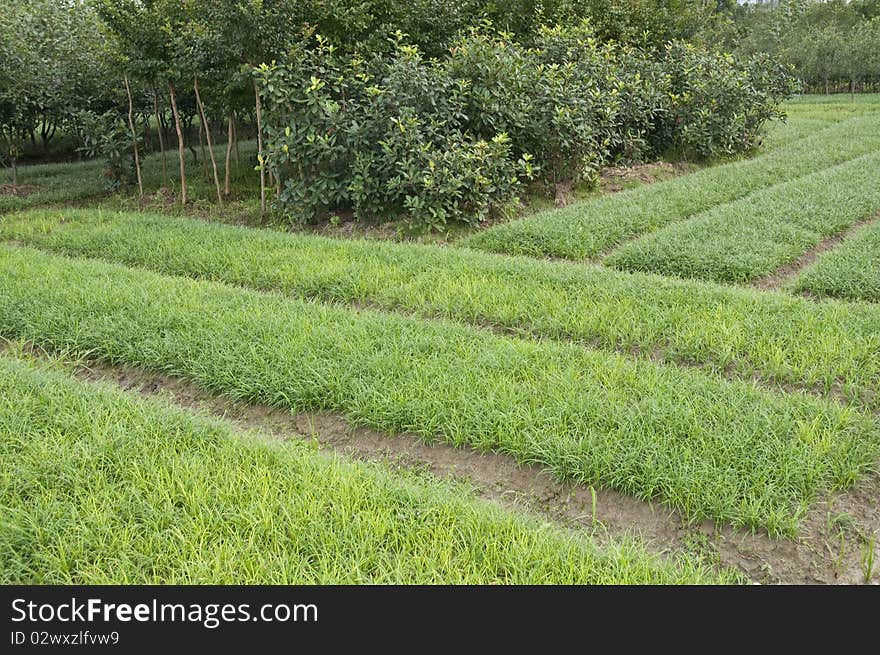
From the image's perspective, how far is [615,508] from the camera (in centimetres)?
274

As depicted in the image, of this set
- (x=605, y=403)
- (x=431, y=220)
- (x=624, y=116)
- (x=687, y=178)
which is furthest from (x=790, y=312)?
(x=624, y=116)

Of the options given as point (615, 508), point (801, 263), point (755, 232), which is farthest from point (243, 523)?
point (755, 232)

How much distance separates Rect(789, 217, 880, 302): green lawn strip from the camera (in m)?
4.97

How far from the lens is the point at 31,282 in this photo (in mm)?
5293

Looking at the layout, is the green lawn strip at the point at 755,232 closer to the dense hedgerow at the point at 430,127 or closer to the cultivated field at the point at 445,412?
the cultivated field at the point at 445,412

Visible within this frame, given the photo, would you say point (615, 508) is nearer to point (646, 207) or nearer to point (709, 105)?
point (646, 207)

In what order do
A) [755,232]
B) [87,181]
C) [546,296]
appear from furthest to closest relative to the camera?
[87,181], [755,232], [546,296]

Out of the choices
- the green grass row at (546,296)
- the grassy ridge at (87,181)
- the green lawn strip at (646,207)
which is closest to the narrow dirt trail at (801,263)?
the green grass row at (546,296)

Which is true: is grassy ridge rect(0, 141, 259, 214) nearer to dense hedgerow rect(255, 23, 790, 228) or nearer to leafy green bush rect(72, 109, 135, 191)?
leafy green bush rect(72, 109, 135, 191)

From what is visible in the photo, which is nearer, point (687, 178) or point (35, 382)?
point (35, 382)

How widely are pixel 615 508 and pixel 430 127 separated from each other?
5337 millimetres

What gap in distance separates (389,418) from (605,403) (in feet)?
3.29

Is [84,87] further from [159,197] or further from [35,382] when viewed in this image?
[35,382]

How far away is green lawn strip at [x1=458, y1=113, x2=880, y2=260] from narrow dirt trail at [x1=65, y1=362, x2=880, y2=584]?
340 centimetres
